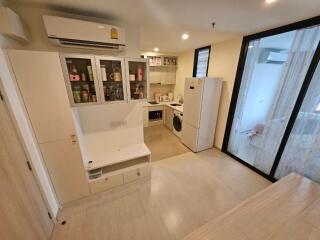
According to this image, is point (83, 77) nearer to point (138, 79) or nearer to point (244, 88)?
point (138, 79)

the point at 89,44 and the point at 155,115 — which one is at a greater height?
the point at 89,44

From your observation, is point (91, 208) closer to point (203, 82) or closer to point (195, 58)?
point (203, 82)

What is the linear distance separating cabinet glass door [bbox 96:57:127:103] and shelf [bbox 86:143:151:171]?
934 millimetres

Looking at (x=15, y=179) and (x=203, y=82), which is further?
(x=203, y=82)

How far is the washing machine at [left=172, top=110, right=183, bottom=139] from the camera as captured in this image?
3916 millimetres

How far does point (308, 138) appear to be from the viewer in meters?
1.96

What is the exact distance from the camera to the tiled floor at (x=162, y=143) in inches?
130

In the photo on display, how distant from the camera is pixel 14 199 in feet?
3.73

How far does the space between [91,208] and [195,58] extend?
166 inches

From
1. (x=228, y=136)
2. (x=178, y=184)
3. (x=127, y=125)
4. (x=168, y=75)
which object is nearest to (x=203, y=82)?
(x=228, y=136)

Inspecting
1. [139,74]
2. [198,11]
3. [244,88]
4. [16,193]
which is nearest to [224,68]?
[244,88]

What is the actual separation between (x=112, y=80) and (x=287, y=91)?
2634 mm

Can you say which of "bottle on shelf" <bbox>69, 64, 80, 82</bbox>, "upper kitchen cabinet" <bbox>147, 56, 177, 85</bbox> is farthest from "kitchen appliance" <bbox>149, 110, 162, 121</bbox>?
"bottle on shelf" <bbox>69, 64, 80, 82</bbox>

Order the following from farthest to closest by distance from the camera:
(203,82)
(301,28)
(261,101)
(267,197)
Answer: (261,101)
(203,82)
(301,28)
(267,197)
